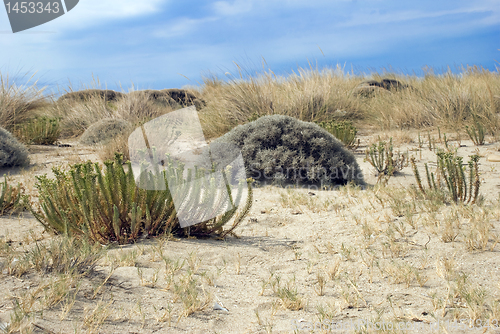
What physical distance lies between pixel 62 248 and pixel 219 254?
3.58ft

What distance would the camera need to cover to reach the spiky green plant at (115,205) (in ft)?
9.95

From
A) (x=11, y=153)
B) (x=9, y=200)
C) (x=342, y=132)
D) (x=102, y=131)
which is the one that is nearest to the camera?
(x=9, y=200)

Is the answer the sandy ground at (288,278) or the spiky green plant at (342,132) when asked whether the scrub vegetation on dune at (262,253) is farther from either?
the spiky green plant at (342,132)

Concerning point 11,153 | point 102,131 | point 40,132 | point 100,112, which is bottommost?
point 11,153

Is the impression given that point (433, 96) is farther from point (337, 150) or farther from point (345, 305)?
point (345, 305)

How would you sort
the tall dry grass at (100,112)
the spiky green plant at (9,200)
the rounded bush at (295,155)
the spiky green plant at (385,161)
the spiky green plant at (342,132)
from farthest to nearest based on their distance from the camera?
the tall dry grass at (100,112) → the spiky green plant at (342,132) → the spiky green plant at (385,161) → the rounded bush at (295,155) → the spiky green plant at (9,200)

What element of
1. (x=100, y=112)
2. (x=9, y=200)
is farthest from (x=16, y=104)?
(x=9, y=200)

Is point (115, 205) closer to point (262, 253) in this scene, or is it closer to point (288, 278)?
point (262, 253)

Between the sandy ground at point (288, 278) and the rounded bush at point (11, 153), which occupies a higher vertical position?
the rounded bush at point (11, 153)

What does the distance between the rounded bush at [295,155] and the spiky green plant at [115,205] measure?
2483 mm

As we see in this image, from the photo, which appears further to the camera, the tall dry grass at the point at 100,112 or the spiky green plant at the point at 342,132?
the tall dry grass at the point at 100,112

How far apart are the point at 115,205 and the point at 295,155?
335 cm

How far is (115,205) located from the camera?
297cm

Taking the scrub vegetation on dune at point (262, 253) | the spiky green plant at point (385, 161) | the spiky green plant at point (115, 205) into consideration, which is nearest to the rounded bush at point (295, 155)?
the scrub vegetation on dune at point (262, 253)
